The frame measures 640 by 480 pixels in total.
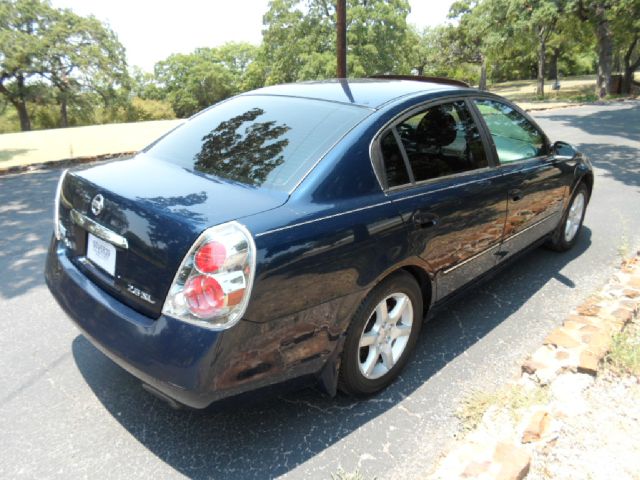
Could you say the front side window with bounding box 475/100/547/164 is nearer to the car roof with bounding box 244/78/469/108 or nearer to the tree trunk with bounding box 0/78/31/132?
the car roof with bounding box 244/78/469/108

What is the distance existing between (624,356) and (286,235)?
2193mm

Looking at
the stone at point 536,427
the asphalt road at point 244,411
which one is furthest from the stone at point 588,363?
the stone at point 536,427

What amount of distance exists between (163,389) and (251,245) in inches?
27.5

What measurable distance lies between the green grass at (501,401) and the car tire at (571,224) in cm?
233

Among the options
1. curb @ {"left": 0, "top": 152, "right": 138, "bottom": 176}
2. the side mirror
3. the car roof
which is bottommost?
curb @ {"left": 0, "top": 152, "right": 138, "bottom": 176}

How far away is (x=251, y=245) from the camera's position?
77.0 inches

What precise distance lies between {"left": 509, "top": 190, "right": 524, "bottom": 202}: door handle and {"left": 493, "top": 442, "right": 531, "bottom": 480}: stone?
1864 mm

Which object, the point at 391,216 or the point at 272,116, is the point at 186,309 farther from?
the point at 272,116

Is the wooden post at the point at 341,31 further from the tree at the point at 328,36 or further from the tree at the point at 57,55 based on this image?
the tree at the point at 57,55

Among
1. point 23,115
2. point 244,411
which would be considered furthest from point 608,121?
point 23,115

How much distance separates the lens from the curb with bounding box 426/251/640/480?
2047mm

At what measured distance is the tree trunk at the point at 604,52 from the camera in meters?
24.2

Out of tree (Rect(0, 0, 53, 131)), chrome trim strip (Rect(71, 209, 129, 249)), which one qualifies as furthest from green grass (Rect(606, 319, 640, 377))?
tree (Rect(0, 0, 53, 131))

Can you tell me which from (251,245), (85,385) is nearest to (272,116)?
(251,245)
